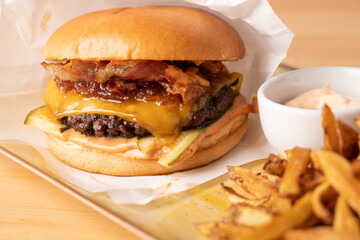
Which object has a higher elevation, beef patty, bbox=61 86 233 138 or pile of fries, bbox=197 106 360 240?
pile of fries, bbox=197 106 360 240

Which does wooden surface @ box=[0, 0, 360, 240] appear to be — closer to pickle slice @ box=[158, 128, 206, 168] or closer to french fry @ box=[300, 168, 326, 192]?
pickle slice @ box=[158, 128, 206, 168]

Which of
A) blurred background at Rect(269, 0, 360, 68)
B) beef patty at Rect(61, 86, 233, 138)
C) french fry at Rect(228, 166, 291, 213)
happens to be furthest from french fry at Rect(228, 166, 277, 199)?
blurred background at Rect(269, 0, 360, 68)

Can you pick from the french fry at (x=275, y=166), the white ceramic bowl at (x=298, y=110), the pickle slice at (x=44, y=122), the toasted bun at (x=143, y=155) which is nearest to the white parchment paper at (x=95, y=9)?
the toasted bun at (x=143, y=155)

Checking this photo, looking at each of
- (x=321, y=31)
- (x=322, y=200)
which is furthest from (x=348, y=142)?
(x=321, y=31)

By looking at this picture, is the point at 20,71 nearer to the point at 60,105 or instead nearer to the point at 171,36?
the point at 60,105

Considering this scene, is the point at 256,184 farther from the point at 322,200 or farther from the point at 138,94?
the point at 138,94

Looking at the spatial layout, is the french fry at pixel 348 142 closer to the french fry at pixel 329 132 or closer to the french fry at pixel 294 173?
the french fry at pixel 329 132
